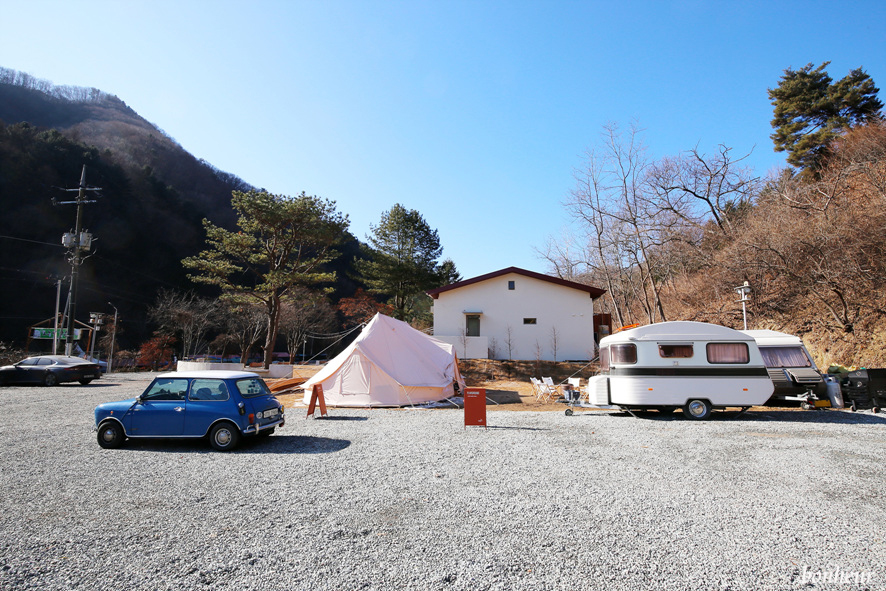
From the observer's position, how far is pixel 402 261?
37219mm

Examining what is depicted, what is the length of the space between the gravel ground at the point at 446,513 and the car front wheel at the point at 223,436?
21 cm

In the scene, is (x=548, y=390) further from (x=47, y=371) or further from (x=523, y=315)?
(x=47, y=371)

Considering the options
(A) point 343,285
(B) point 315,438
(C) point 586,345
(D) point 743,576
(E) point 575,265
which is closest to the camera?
(D) point 743,576

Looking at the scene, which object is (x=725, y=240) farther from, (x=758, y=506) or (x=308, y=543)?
(x=308, y=543)

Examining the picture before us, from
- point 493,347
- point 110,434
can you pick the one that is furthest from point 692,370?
point 493,347

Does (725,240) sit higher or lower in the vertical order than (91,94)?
lower

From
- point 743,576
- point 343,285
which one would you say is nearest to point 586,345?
point 743,576

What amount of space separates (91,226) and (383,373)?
59.9m

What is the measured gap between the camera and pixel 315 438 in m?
8.61

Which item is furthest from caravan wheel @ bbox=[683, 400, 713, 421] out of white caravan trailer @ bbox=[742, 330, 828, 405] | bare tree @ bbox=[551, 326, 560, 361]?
bare tree @ bbox=[551, 326, 560, 361]

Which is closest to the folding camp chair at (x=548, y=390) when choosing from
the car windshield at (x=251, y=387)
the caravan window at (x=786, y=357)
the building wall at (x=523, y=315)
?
the caravan window at (x=786, y=357)

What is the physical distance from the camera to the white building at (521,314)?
25203 millimetres

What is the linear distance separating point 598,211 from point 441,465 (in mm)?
24321

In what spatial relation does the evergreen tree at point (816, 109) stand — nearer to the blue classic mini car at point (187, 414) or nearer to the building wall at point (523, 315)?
the building wall at point (523, 315)
